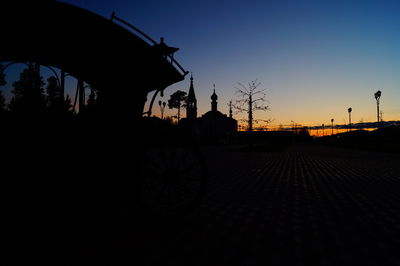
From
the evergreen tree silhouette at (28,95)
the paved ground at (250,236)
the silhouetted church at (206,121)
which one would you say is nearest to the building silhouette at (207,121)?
the silhouetted church at (206,121)

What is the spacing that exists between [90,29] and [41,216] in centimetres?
284

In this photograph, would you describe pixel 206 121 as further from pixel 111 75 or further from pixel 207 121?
pixel 111 75

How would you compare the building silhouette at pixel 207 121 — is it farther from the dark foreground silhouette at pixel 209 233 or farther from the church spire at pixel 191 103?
the dark foreground silhouette at pixel 209 233

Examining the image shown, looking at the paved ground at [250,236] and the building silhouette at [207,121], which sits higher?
the building silhouette at [207,121]

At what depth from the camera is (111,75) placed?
3477 millimetres

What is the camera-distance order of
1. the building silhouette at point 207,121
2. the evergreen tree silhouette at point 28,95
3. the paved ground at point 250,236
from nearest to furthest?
the paved ground at point 250,236
the evergreen tree silhouette at point 28,95
the building silhouette at point 207,121

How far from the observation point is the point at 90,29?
10.3 ft

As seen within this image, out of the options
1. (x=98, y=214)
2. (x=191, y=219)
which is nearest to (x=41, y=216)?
(x=98, y=214)

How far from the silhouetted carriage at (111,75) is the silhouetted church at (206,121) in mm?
57560

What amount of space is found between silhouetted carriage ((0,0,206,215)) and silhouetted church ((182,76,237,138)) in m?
57.6

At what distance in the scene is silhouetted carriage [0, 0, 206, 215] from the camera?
9.61 feet

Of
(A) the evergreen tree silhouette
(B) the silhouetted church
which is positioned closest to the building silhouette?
(B) the silhouetted church

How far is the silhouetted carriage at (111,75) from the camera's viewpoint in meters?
2.93

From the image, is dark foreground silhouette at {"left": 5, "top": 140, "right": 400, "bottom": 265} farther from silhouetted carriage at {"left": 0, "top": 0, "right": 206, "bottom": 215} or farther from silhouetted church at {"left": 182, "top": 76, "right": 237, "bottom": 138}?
silhouetted church at {"left": 182, "top": 76, "right": 237, "bottom": 138}
